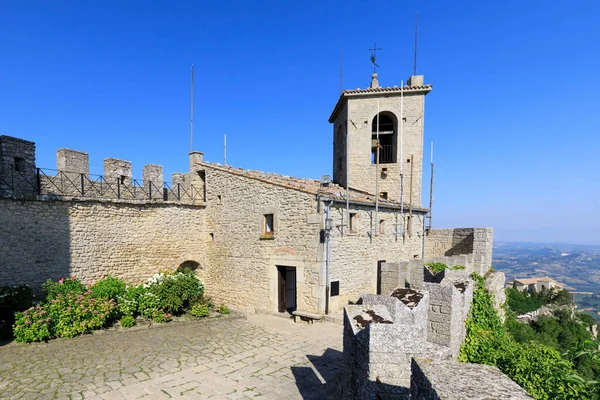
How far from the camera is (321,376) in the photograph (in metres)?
6.01

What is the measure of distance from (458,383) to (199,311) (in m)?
10.7

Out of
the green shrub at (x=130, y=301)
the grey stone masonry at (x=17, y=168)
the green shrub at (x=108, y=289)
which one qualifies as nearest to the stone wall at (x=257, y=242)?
the green shrub at (x=130, y=301)

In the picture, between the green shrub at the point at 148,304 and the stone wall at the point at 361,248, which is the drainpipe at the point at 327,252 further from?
the green shrub at the point at 148,304

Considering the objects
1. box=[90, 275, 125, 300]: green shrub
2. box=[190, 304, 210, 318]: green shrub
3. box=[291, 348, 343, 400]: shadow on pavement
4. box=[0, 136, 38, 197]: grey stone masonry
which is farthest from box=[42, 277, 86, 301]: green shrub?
box=[291, 348, 343, 400]: shadow on pavement

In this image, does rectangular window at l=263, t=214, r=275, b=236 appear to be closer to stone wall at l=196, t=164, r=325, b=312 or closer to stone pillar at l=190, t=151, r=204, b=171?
stone wall at l=196, t=164, r=325, b=312

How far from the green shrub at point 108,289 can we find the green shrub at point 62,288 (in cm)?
39

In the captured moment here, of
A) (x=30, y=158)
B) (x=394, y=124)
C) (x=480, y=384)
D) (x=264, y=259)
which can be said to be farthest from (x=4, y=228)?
(x=394, y=124)

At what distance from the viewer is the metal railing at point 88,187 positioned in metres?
9.66

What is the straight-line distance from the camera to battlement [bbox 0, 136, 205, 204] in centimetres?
954

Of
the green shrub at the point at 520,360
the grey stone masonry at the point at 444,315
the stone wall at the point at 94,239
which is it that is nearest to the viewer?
the green shrub at the point at 520,360

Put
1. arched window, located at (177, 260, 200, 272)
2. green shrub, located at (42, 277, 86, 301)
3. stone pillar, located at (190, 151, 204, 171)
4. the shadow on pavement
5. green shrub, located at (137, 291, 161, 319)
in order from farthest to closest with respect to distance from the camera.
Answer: stone pillar, located at (190, 151, 204, 171), arched window, located at (177, 260, 200, 272), green shrub, located at (137, 291, 161, 319), green shrub, located at (42, 277, 86, 301), the shadow on pavement

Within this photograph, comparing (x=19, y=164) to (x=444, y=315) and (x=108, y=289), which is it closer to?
(x=108, y=289)

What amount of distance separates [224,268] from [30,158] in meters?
7.97

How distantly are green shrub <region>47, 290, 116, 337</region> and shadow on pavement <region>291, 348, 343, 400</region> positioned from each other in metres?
6.34
